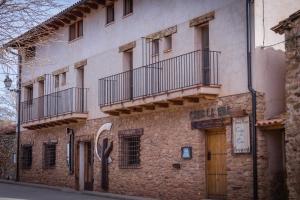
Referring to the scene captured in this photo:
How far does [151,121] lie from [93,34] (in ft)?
19.4

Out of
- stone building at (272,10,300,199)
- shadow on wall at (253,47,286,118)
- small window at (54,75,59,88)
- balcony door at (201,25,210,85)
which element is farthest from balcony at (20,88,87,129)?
stone building at (272,10,300,199)

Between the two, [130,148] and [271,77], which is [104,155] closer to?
[130,148]

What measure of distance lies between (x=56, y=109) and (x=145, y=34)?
7100 mm

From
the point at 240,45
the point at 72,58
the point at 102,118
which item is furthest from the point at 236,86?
the point at 72,58

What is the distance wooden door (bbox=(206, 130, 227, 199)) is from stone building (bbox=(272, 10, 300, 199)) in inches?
131

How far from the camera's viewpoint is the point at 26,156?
1179 inches

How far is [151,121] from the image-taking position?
19.4 m

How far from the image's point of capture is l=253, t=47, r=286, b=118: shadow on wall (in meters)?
15.3

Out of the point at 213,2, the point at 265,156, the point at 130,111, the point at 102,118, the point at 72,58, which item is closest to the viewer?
the point at 265,156

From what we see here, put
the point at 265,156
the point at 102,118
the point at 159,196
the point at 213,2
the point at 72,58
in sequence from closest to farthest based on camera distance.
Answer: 1. the point at 265,156
2. the point at 213,2
3. the point at 159,196
4. the point at 102,118
5. the point at 72,58

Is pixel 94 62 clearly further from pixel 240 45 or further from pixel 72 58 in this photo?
pixel 240 45

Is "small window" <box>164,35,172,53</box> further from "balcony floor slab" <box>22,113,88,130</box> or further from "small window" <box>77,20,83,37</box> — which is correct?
"small window" <box>77,20,83,37</box>

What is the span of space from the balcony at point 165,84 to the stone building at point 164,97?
0.04 m

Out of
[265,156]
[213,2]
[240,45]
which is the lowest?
[265,156]
